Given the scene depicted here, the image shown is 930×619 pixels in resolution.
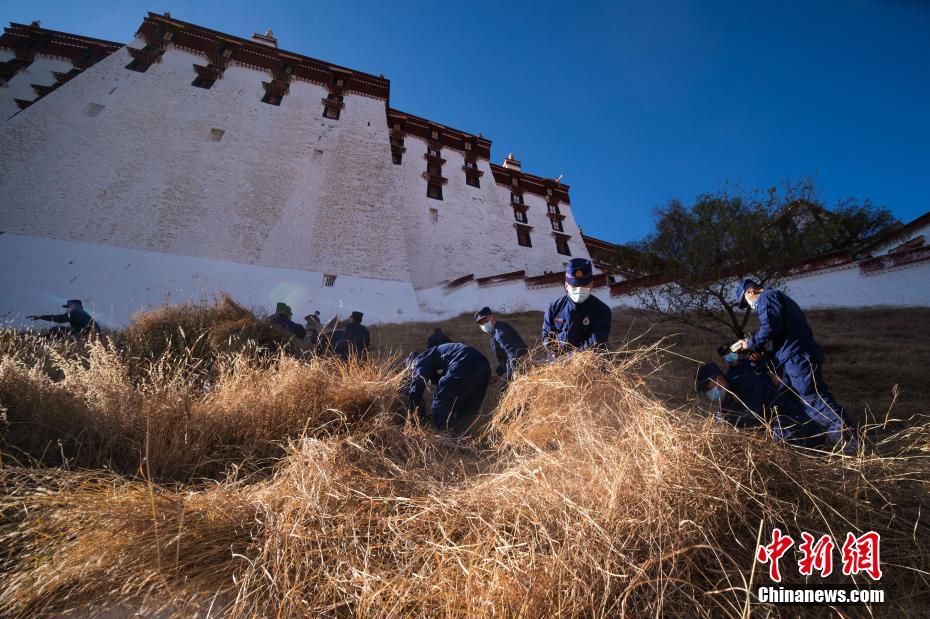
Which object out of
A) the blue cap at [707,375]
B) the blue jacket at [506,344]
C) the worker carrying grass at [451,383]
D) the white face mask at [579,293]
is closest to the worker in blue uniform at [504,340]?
the blue jacket at [506,344]

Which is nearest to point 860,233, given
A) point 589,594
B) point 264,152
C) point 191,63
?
point 589,594

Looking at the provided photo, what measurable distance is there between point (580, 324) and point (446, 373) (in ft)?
4.40

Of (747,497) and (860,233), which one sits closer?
(747,497)

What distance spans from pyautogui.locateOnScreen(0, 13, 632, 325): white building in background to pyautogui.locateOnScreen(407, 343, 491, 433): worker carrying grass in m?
7.80

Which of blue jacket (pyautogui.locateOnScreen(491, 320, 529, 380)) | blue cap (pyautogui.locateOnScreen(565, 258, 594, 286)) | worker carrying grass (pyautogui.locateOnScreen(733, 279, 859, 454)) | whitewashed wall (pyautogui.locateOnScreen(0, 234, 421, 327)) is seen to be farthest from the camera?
whitewashed wall (pyautogui.locateOnScreen(0, 234, 421, 327))

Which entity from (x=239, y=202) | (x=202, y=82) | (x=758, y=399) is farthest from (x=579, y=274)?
(x=202, y=82)

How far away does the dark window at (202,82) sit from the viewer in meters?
16.0

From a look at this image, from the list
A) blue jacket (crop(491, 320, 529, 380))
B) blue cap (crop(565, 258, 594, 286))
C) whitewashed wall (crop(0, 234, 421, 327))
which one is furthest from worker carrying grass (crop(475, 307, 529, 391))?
whitewashed wall (crop(0, 234, 421, 327))

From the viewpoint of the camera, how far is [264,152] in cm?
1464

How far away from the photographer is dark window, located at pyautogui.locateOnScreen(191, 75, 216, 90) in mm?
16023

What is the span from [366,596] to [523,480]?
692 millimetres

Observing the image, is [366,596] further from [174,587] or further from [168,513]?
[168,513]
